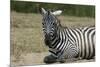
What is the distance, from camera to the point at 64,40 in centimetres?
180

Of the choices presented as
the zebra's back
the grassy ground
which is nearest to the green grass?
the grassy ground

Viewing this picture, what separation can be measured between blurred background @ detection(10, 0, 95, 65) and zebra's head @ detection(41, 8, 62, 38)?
0.04m

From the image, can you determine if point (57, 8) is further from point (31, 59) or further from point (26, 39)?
point (31, 59)

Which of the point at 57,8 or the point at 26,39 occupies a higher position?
the point at 57,8

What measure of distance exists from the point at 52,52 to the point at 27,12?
43cm

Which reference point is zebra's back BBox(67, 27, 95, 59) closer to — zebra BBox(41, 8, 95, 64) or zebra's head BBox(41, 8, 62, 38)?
zebra BBox(41, 8, 95, 64)

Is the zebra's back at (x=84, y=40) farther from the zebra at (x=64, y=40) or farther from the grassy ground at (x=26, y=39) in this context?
the grassy ground at (x=26, y=39)

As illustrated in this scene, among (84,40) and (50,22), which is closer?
(50,22)

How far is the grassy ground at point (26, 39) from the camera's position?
5.31 feet

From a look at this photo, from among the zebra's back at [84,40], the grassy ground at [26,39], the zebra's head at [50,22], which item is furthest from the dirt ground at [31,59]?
the zebra's back at [84,40]

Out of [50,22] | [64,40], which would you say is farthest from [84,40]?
[50,22]

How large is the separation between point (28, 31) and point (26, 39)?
7cm

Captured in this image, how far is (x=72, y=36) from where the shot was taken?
1826 mm
